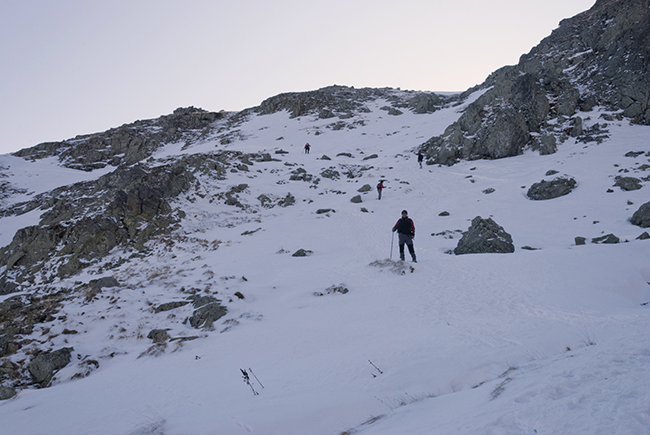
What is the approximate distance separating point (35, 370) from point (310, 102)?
217 feet

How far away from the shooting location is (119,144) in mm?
52688

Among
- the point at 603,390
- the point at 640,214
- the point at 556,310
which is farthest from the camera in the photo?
the point at 640,214

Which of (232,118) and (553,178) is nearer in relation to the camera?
(553,178)

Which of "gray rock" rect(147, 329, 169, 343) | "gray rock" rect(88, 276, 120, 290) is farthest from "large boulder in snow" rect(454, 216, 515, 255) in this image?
"gray rock" rect(88, 276, 120, 290)

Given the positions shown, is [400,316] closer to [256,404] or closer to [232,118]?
[256,404]

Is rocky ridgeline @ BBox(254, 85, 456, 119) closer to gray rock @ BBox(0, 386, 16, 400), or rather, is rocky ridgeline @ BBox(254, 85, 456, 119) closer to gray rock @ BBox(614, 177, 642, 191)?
gray rock @ BBox(614, 177, 642, 191)

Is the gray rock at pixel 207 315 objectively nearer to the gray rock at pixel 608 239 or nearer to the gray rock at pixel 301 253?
the gray rock at pixel 301 253

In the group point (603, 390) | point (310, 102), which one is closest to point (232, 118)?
point (310, 102)

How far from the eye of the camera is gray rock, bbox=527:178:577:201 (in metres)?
18.3

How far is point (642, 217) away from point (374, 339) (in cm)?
1369

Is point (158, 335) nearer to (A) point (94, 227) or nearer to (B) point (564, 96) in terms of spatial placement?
Answer: (A) point (94, 227)

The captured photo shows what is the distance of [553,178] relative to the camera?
19312 millimetres

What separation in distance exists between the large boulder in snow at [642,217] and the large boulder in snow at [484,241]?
5636 millimetres

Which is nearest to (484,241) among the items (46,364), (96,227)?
→ (46,364)
